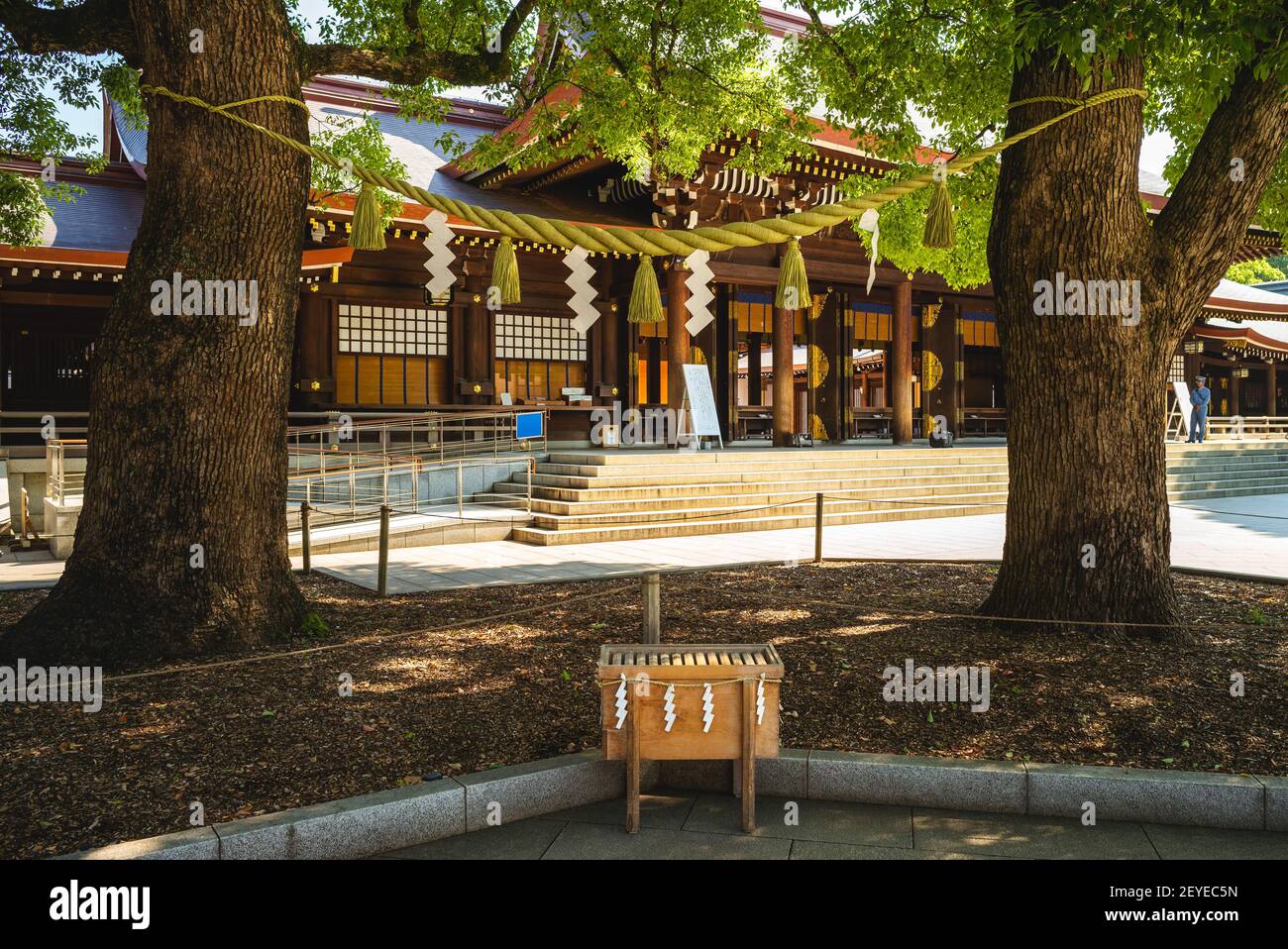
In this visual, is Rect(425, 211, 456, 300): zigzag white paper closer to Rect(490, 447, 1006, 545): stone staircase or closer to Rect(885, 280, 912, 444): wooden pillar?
Rect(490, 447, 1006, 545): stone staircase

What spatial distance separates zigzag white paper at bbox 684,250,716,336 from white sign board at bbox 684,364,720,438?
100 cm

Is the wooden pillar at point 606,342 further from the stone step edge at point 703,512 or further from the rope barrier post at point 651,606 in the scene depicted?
the rope barrier post at point 651,606

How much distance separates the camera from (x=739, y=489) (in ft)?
42.2

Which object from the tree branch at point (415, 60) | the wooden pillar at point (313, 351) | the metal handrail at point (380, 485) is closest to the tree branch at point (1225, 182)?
the tree branch at point (415, 60)

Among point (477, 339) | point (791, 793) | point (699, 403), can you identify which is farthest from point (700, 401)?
point (791, 793)

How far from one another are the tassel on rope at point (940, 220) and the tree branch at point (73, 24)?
17.6 feet

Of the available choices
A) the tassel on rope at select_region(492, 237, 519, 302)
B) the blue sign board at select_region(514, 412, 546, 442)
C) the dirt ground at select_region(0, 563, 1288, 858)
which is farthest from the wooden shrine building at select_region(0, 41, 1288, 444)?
the dirt ground at select_region(0, 563, 1288, 858)

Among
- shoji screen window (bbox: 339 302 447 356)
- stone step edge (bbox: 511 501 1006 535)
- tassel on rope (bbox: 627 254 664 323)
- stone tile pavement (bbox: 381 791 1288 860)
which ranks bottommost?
stone tile pavement (bbox: 381 791 1288 860)

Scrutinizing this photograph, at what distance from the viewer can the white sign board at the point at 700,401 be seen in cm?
1441

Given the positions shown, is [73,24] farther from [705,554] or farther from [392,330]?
[392,330]

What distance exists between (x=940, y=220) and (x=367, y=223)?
12.0 ft

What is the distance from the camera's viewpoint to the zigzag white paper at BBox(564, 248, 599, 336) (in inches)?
654
